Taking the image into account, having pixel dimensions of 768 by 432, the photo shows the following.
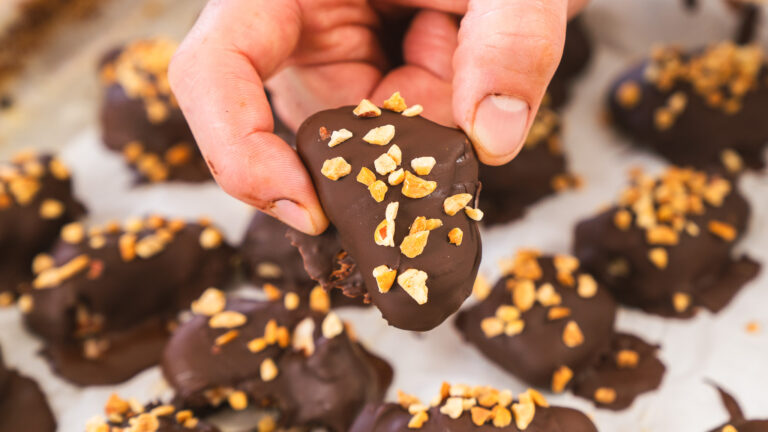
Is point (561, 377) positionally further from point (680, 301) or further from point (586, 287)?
point (680, 301)

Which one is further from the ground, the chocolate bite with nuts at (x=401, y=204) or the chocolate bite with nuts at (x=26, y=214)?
the chocolate bite with nuts at (x=401, y=204)

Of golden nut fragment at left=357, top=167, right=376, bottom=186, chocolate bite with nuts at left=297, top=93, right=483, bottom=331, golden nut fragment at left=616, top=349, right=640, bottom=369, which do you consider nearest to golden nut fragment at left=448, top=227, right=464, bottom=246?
chocolate bite with nuts at left=297, top=93, right=483, bottom=331

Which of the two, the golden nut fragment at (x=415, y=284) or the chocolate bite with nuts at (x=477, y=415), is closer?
the golden nut fragment at (x=415, y=284)

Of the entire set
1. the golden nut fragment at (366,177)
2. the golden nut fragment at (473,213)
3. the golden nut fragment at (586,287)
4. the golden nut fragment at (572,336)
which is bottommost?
the golden nut fragment at (572,336)

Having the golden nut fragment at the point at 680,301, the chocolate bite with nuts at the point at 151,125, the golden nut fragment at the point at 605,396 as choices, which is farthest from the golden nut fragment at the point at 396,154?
the chocolate bite with nuts at the point at 151,125

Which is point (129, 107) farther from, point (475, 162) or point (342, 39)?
point (475, 162)

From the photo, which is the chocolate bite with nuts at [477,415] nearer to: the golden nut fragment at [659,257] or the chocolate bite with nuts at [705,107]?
the golden nut fragment at [659,257]

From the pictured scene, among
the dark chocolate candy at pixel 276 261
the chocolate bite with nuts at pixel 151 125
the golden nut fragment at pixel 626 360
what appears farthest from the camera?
the chocolate bite with nuts at pixel 151 125
